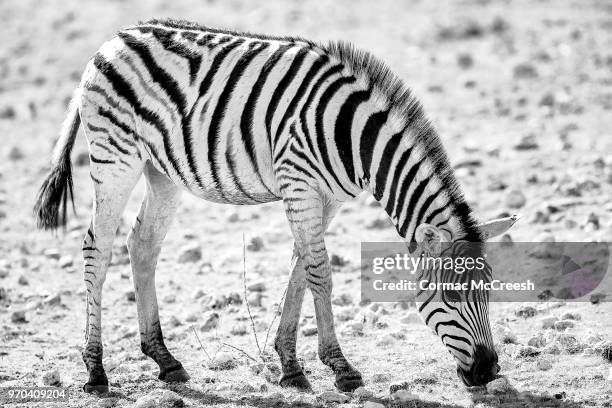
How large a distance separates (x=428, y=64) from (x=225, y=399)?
9.88 meters

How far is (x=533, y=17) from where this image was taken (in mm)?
16984

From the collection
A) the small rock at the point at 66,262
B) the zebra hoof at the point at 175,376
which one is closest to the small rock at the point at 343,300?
the zebra hoof at the point at 175,376

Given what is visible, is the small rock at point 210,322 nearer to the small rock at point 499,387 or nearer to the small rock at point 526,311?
the small rock at point 526,311

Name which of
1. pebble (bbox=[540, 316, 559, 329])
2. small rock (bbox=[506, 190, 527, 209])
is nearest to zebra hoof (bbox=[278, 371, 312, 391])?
pebble (bbox=[540, 316, 559, 329])

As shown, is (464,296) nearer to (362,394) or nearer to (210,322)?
(362,394)

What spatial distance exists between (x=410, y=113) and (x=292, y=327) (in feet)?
5.30

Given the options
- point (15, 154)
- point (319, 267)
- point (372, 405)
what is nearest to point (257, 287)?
point (319, 267)

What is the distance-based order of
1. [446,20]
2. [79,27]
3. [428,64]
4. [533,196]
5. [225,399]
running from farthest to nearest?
[79,27]
[446,20]
[428,64]
[533,196]
[225,399]

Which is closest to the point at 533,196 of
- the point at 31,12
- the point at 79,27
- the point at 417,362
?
the point at 417,362

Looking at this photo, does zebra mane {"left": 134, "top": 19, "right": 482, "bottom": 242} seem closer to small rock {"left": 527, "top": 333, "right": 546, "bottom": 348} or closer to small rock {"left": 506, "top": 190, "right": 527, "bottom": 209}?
small rock {"left": 527, "top": 333, "right": 546, "bottom": 348}

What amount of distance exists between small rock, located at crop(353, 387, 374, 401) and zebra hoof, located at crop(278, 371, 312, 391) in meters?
0.34

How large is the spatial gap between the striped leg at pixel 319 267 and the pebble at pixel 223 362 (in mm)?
794

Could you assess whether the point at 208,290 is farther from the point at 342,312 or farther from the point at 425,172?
the point at 425,172

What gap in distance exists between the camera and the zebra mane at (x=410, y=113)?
18.2ft
